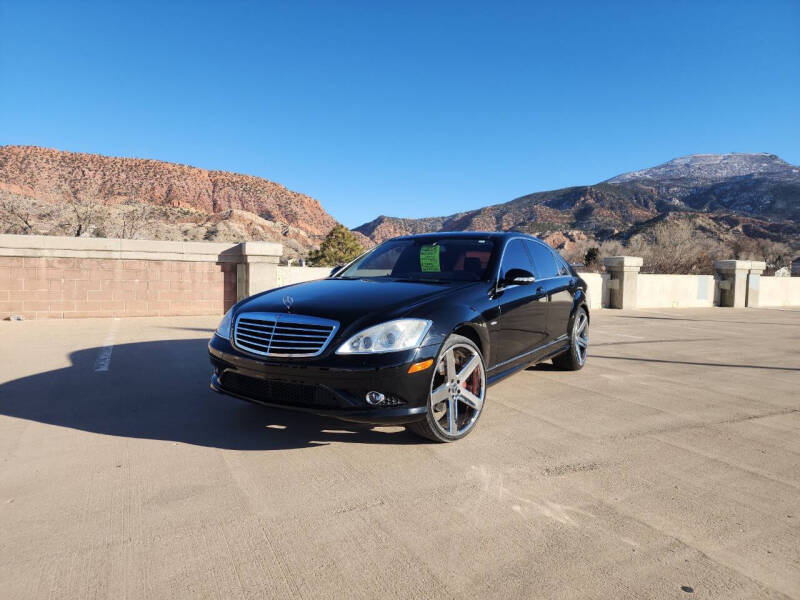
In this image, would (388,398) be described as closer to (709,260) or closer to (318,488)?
(318,488)

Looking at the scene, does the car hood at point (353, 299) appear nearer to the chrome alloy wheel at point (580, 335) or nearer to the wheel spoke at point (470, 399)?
the wheel spoke at point (470, 399)

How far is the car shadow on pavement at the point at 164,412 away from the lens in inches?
134

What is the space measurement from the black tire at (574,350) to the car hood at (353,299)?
2.26m

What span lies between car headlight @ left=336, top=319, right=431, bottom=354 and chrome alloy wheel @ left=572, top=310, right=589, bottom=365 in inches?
123

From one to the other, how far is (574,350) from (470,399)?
261 centimetres

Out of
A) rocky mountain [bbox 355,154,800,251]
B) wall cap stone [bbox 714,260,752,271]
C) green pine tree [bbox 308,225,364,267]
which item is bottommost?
wall cap stone [bbox 714,260,752,271]


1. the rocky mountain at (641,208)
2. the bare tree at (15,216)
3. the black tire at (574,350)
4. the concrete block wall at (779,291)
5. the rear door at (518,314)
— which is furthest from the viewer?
the rocky mountain at (641,208)

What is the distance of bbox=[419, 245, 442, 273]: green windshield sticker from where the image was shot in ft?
14.3

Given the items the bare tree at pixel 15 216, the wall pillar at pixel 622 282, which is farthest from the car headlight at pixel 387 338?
the bare tree at pixel 15 216

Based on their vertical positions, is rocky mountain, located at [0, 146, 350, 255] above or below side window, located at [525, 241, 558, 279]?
above

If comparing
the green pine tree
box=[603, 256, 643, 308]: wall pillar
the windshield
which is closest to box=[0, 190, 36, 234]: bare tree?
the green pine tree

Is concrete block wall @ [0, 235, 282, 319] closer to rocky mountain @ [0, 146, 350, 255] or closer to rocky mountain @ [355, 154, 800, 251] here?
rocky mountain @ [0, 146, 350, 255]

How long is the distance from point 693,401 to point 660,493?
7.53ft

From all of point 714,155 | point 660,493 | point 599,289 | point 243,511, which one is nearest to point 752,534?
point 660,493
